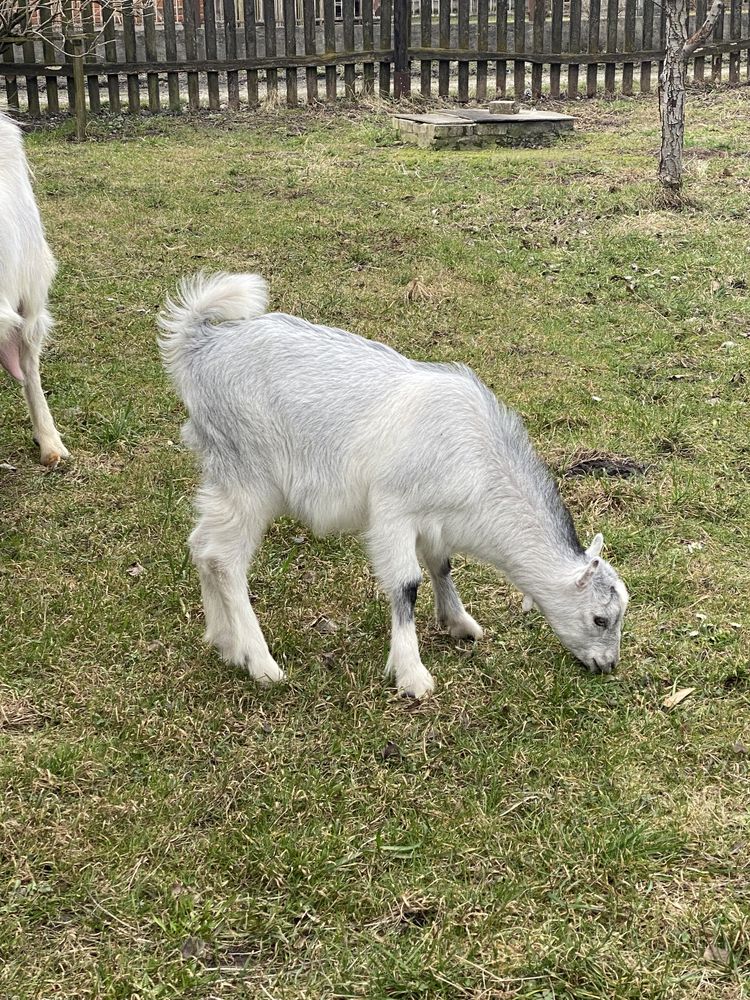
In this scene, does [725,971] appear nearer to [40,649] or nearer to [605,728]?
[605,728]

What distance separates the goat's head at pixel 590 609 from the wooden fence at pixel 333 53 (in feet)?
34.8

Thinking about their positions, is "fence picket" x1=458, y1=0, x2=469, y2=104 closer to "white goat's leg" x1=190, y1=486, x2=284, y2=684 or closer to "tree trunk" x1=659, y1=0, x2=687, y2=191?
"tree trunk" x1=659, y1=0, x2=687, y2=191

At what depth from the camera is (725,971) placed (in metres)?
2.74

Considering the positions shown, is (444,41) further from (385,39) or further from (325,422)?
(325,422)

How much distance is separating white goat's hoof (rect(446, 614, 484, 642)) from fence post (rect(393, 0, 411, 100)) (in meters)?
11.7

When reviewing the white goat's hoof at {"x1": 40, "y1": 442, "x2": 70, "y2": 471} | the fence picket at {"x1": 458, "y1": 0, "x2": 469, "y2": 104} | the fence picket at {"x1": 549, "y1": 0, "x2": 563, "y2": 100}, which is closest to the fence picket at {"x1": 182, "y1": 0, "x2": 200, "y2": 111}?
the fence picket at {"x1": 458, "y1": 0, "x2": 469, "y2": 104}

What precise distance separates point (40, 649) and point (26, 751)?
610mm

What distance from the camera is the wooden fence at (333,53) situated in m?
13.2

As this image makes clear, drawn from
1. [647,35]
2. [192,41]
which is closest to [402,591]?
[192,41]

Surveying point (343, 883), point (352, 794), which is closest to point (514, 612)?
point (352, 794)

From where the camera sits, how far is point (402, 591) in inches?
149

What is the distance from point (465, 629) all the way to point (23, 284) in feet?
8.82

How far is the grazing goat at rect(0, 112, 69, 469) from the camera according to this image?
480 cm

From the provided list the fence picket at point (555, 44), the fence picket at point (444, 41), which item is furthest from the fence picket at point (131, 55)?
the fence picket at point (555, 44)
